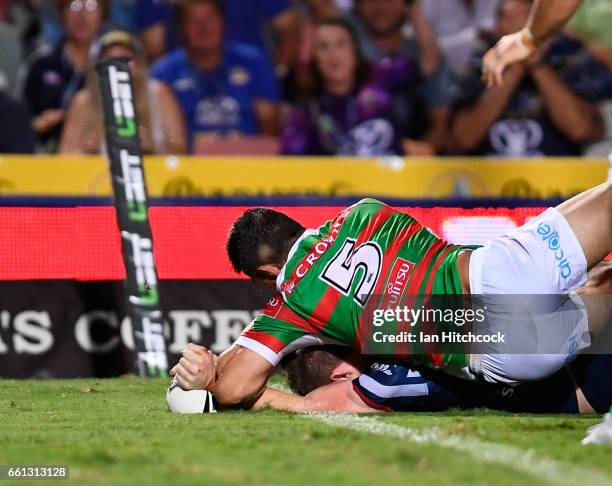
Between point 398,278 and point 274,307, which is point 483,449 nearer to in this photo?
point 398,278

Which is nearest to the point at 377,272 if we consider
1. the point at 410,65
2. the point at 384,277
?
the point at 384,277

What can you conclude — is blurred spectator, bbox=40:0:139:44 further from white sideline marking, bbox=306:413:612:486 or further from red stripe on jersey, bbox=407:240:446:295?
white sideline marking, bbox=306:413:612:486

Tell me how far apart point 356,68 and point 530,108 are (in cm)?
165

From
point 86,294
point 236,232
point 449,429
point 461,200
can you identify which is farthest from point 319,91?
point 449,429

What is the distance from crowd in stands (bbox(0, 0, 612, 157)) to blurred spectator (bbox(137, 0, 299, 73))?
13 mm

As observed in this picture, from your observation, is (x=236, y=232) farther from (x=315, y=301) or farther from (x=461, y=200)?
(x=461, y=200)

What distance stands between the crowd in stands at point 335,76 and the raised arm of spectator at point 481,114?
0.01 m

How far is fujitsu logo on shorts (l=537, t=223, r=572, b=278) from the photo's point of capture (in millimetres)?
4961

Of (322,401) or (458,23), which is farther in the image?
(458,23)

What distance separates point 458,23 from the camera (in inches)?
440

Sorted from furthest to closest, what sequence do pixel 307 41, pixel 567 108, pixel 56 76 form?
pixel 307 41, pixel 567 108, pixel 56 76

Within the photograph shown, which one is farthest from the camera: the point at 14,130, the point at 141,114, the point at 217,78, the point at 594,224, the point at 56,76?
the point at 217,78

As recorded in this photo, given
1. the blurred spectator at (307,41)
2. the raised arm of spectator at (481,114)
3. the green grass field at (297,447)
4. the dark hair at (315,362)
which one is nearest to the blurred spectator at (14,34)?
the blurred spectator at (307,41)

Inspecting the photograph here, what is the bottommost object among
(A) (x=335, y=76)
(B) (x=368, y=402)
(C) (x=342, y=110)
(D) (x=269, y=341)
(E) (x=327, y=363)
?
Result: (B) (x=368, y=402)
